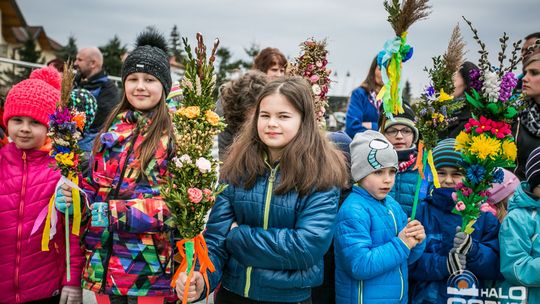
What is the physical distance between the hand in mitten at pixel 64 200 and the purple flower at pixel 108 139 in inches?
13.9

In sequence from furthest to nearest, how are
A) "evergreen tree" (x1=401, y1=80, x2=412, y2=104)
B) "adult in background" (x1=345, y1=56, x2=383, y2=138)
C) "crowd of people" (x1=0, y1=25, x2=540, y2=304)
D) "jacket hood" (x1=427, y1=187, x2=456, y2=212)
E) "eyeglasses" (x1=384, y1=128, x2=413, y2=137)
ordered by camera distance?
1. "adult in background" (x1=345, y1=56, x2=383, y2=138)
2. "evergreen tree" (x1=401, y1=80, x2=412, y2=104)
3. "eyeglasses" (x1=384, y1=128, x2=413, y2=137)
4. "jacket hood" (x1=427, y1=187, x2=456, y2=212)
5. "crowd of people" (x1=0, y1=25, x2=540, y2=304)

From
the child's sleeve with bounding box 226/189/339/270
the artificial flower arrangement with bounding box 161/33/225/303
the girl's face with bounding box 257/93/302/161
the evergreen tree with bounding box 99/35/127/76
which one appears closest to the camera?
the artificial flower arrangement with bounding box 161/33/225/303

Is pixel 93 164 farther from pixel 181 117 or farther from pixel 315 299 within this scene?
pixel 315 299

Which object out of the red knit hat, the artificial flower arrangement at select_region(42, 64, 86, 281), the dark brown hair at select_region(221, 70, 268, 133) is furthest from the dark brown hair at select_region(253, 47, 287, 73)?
the artificial flower arrangement at select_region(42, 64, 86, 281)

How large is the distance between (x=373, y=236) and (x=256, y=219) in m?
0.83

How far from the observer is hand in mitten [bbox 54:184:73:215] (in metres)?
2.97

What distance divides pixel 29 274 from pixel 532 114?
13.8ft

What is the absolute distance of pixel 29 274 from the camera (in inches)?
126

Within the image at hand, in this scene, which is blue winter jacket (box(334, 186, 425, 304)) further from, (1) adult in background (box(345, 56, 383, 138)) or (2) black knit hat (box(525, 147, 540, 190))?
(1) adult in background (box(345, 56, 383, 138))

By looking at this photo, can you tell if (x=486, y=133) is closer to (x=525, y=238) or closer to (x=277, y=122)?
(x=525, y=238)

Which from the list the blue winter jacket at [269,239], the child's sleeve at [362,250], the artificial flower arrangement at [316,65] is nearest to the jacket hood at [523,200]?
the child's sleeve at [362,250]

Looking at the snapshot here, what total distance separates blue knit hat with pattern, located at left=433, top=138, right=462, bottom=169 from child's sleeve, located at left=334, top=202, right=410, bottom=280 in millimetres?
843

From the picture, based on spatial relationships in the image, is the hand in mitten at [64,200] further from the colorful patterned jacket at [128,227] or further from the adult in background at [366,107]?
the adult in background at [366,107]

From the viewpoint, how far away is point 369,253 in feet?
9.59
